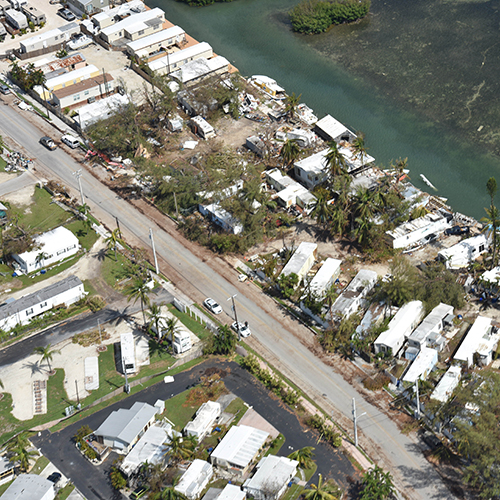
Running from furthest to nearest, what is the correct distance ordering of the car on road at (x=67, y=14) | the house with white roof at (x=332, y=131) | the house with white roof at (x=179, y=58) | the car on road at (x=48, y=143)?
the car on road at (x=67, y=14)
the house with white roof at (x=179, y=58)
the car on road at (x=48, y=143)
the house with white roof at (x=332, y=131)

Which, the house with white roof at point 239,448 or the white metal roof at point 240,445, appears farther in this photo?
the white metal roof at point 240,445

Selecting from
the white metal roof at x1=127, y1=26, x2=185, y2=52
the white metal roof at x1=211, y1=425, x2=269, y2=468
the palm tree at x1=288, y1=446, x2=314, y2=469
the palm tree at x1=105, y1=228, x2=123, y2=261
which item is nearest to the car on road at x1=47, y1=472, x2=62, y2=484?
the white metal roof at x1=211, y1=425, x2=269, y2=468

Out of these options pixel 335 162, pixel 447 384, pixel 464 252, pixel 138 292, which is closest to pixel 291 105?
pixel 335 162

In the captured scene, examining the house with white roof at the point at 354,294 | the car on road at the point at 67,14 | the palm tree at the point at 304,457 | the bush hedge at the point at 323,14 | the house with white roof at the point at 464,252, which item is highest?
the bush hedge at the point at 323,14

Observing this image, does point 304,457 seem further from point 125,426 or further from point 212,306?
point 212,306

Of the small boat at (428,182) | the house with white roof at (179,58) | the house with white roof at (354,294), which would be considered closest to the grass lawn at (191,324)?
the house with white roof at (354,294)

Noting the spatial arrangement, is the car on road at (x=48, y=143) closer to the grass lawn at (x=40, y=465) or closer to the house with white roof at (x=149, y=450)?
the grass lawn at (x=40, y=465)

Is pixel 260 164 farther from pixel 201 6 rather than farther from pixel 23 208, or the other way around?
pixel 201 6
